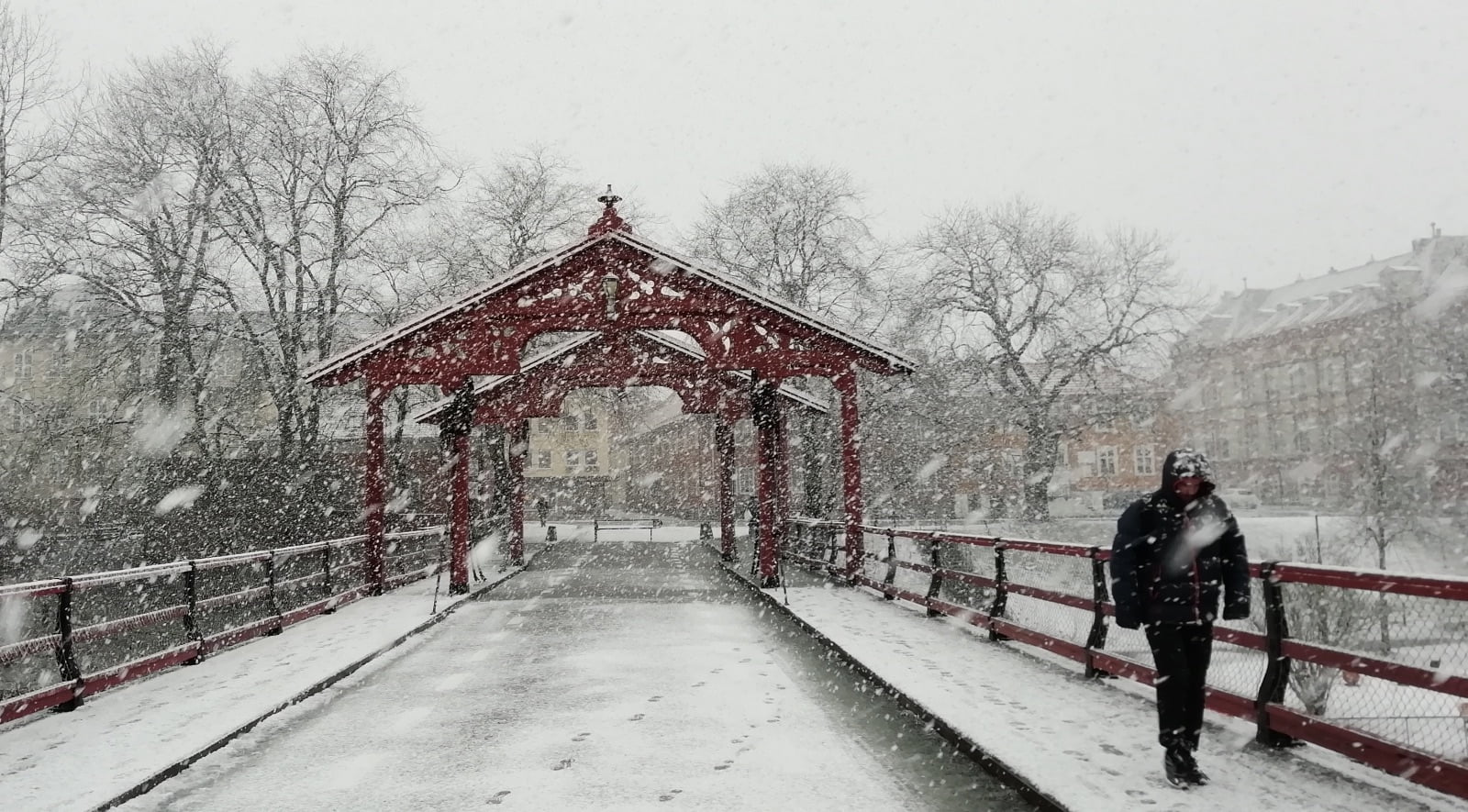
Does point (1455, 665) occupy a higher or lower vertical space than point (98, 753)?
lower

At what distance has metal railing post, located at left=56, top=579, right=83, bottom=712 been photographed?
7.49 m

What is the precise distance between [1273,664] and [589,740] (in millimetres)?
4060

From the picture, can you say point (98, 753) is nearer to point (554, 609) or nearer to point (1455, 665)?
point (554, 609)

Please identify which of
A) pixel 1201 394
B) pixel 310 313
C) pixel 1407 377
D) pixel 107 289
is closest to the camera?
pixel 107 289

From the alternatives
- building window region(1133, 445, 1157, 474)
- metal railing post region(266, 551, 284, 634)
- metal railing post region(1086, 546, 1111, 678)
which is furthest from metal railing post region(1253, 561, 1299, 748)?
building window region(1133, 445, 1157, 474)

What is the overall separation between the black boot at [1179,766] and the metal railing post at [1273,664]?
2.83 ft

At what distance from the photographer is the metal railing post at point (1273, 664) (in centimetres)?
550

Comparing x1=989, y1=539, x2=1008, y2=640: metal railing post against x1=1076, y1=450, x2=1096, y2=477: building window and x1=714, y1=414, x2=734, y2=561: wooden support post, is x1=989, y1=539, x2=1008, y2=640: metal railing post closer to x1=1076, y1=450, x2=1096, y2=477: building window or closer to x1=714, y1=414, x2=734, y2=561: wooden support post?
x1=714, y1=414, x2=734, y2=561: wooden support post

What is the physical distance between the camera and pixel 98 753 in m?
6.12

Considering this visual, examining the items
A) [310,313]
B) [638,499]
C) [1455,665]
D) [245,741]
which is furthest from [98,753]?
[638,499]

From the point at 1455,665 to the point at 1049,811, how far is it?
1601 cm

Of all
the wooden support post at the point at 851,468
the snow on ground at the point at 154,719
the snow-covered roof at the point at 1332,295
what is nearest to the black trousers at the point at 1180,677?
the snow on ground at the point at 154,719

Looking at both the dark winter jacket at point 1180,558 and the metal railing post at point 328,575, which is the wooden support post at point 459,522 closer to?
the metal railing post at point 328,575

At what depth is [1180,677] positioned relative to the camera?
16.6 feet
